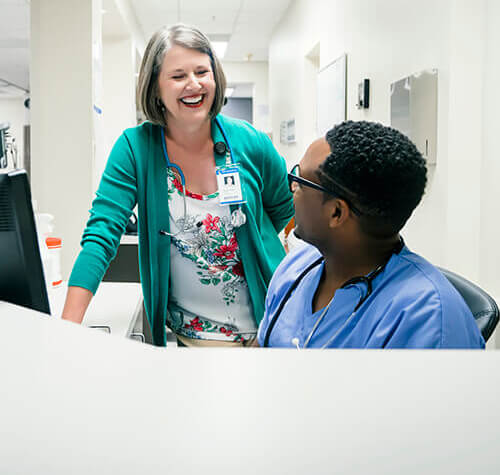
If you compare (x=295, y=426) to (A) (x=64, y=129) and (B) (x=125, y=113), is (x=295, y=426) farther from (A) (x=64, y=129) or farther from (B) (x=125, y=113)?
(B) (x=125, y=113)

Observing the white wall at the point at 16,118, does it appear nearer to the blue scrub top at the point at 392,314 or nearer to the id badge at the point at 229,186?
the id badge at the point at 229,186

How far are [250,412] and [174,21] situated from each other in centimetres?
693

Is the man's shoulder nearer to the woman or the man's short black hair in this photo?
the man's short black hair

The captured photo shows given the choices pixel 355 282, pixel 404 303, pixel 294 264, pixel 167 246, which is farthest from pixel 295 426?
pixel 167 246

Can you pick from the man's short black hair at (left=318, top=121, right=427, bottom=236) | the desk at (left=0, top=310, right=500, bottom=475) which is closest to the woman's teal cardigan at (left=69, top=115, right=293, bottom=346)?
the man's short black hair at (left=318, top=121, right=427, bottom=236)

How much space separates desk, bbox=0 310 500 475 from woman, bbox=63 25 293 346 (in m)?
1.00

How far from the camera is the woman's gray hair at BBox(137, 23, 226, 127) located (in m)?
1.41

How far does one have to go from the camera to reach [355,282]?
1001 millimetres

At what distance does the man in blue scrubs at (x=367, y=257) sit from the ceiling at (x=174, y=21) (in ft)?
7.68

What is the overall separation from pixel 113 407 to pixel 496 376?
27cm

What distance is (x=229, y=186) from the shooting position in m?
1.42

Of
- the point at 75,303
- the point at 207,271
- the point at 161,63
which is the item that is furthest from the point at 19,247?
the point at 161,63

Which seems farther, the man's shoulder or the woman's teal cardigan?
the woman's teal cardigan

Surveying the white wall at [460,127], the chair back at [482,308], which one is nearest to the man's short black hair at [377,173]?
the chair back at [482,308]
